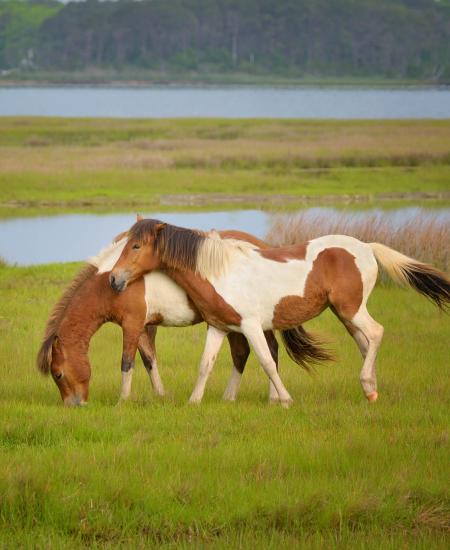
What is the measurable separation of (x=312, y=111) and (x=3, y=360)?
95.8 metres

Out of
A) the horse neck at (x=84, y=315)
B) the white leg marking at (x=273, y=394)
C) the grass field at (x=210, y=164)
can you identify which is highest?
the horse neck at (x=84, y=315)

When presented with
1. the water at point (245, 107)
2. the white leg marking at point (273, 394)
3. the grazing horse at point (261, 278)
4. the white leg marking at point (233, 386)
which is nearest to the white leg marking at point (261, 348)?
the grazing horse at point (261, 278)

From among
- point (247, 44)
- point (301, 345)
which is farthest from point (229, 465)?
point (247, 44)

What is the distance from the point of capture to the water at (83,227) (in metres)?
25.3

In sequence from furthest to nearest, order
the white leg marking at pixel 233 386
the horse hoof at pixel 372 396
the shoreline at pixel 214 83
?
the shoreline at pixel 214 83 → the white leg marking at pixel 233 386 → the horse hoof at pixel 372 396

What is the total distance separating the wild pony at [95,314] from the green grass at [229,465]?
11.9 inches

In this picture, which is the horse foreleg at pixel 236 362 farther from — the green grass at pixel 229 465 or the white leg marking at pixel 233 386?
the green grass at pixel 229 465

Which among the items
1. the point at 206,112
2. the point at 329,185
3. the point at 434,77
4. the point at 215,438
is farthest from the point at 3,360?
the point at 434,77

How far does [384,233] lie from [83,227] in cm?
1325

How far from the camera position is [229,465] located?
24.6 ft

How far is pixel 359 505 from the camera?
21.9ft

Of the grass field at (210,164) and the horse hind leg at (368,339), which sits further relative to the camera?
the grass field at (210,164)

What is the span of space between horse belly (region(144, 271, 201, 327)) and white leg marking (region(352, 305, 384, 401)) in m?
1.34

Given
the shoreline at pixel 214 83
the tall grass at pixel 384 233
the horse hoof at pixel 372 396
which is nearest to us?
the horse hoof at pixel 372 396
